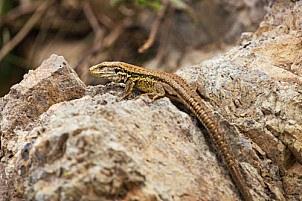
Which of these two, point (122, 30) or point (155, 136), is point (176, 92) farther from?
point (122, 30)

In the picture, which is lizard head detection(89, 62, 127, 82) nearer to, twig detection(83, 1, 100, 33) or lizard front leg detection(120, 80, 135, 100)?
lizard front leg detection(120, 80, 135, 100)

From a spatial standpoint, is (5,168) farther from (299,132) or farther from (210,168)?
(299,132)

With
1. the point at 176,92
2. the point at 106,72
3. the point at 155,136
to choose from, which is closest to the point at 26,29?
the point at 106,72

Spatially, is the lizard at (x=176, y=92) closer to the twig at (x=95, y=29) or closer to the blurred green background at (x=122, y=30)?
the blurred green background at (x=122, y=30)

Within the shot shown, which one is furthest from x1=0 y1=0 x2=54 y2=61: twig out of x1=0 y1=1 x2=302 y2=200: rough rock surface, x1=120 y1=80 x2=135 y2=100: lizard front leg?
x1=120 y1=80 x2=135 y2=100: lizard front leg

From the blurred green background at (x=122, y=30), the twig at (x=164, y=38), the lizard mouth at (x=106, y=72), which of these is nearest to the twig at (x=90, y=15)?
the blurred green background at (x=122, y=30)

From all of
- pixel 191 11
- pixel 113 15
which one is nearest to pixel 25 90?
pixel 191 11

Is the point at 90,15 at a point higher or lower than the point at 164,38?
higher
